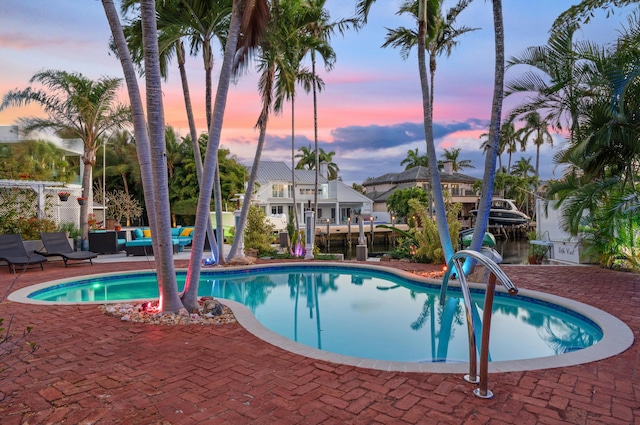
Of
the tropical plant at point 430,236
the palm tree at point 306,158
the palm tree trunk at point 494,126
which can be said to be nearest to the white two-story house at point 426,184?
the palm tree at point 306,158

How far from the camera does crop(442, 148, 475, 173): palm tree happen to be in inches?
2227

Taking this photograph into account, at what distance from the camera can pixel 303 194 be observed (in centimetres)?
4153

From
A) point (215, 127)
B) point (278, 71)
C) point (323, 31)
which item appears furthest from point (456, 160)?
point (215, 127)

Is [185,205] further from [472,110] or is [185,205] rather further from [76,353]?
[76,353]

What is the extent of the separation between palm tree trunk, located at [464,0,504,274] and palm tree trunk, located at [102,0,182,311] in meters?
6.18

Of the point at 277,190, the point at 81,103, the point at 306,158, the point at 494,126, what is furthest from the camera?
the point at 306,158

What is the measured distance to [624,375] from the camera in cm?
400

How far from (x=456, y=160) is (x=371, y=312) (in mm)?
52954

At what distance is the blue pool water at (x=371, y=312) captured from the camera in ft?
20.0

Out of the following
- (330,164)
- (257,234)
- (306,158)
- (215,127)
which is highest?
(306,158)

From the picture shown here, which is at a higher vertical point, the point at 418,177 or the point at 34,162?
the point at 418,177

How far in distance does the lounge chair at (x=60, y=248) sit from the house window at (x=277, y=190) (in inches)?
1047

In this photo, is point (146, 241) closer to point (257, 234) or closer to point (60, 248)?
point (60, 248)

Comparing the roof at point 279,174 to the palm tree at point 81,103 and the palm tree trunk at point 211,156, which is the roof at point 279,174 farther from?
the palm tree trunk at point 211,156
